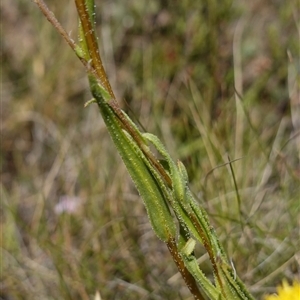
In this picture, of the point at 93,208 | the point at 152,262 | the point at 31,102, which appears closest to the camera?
the point at 152,262

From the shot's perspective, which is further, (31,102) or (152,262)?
(31,102)

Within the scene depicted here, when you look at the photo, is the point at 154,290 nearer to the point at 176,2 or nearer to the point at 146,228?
the point at 146,228

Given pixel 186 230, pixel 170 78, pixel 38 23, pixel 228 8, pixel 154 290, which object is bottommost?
pixel 154 290

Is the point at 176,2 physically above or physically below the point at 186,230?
above

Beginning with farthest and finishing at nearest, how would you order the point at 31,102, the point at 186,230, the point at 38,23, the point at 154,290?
Answer: 1. the point at 38,23
2. the point at 31,102
3. the point at 154,290
4. the point at 186,230

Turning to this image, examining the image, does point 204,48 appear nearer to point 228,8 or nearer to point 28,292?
point 228,8

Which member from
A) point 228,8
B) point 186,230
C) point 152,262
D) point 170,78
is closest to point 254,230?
point 152,262
